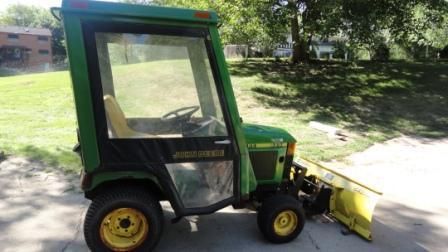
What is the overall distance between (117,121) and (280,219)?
1682 mm

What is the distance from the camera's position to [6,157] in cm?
617

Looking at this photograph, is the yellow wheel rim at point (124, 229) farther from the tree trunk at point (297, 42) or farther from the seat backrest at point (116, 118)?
the tree trunk at point (297, 42)

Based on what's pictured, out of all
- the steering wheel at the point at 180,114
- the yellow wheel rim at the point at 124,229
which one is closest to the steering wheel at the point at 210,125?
the steering wheel at the point at 180,114

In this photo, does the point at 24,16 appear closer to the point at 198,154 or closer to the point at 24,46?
the point at 24,46

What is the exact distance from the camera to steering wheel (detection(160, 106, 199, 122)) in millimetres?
3381

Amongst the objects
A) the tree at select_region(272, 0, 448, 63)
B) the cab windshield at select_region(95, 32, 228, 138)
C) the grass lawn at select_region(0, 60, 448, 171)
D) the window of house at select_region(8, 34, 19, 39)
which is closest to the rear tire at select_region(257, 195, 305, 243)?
the cab windshield at select_region(95, 32, 228, 138)

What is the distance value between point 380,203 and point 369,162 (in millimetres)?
1879

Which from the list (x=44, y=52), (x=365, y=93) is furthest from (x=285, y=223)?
(x=44, y=52)

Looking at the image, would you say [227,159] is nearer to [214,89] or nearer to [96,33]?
[214,89]

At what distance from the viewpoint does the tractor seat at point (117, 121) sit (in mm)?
3166

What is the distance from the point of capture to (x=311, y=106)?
11242 millimetres

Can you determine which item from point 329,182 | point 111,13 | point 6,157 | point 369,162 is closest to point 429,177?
point 369,162

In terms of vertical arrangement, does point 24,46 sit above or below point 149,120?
above

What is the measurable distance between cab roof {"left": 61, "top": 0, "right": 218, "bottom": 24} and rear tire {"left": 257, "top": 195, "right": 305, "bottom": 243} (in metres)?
1.67
